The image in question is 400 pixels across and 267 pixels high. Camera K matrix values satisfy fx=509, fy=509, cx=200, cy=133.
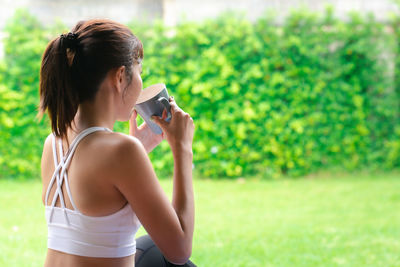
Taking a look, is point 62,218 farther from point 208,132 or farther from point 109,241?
point 208,132

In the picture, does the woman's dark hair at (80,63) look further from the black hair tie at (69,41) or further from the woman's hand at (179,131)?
the woman's hand at (179,131)

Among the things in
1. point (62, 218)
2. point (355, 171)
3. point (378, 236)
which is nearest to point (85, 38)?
point (62, 218)

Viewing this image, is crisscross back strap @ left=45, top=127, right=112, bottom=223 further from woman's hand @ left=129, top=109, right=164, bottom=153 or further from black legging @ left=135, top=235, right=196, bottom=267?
black legging @ left=135, top=235, right=196, bottom=267

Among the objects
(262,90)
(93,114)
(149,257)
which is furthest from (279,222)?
(93,114)

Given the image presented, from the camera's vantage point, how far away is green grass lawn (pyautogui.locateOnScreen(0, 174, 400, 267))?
11.4 feet

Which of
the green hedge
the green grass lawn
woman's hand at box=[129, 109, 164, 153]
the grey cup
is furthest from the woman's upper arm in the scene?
the green hedge

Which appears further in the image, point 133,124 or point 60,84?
point 133,124

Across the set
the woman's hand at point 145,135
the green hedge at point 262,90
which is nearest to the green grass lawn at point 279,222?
the green hedge at point 262,90

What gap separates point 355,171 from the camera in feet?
20.8

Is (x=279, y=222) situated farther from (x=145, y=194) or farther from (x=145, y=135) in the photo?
(x=145, y=194)

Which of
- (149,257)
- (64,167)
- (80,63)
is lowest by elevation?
(149,257)

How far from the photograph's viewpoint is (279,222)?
4.35 metres

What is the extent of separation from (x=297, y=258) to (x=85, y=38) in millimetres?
2601

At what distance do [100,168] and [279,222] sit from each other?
335cm
